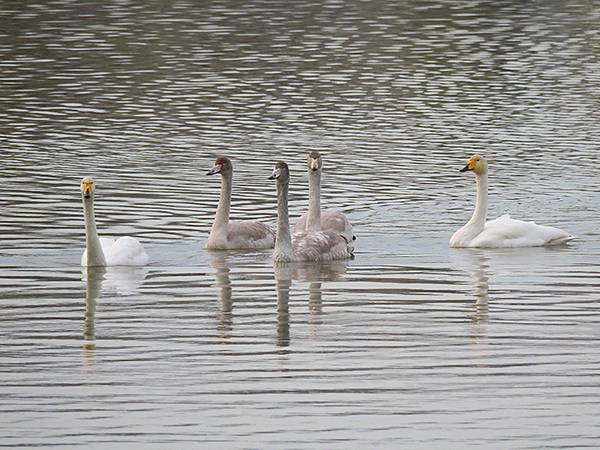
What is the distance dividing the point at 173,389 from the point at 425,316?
3385 mm

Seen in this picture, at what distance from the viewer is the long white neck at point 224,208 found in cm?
1920

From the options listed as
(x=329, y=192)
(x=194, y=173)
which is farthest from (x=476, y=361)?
(x=194, y=173)

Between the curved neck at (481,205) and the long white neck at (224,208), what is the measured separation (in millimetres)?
2540

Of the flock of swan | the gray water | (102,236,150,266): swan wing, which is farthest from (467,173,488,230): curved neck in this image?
(102,236,150,266): swan wing

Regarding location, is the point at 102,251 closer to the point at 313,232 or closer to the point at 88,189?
the point at 88,189

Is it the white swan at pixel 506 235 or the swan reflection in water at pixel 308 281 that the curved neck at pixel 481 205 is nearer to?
the white swan at pixel 506 235

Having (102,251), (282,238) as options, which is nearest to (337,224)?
(282,238)

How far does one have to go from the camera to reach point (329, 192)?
76.1 feet

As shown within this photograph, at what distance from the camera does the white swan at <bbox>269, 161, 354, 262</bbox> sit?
18359 mm

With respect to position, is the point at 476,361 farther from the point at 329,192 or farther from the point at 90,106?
the point at 90,106

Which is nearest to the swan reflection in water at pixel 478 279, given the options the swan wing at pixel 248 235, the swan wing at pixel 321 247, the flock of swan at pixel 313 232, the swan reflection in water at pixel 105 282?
the flock of swan at pixel 313 232

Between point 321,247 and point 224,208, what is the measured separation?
1421 mm

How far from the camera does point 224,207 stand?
19391 millimetres

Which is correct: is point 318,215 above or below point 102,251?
above
